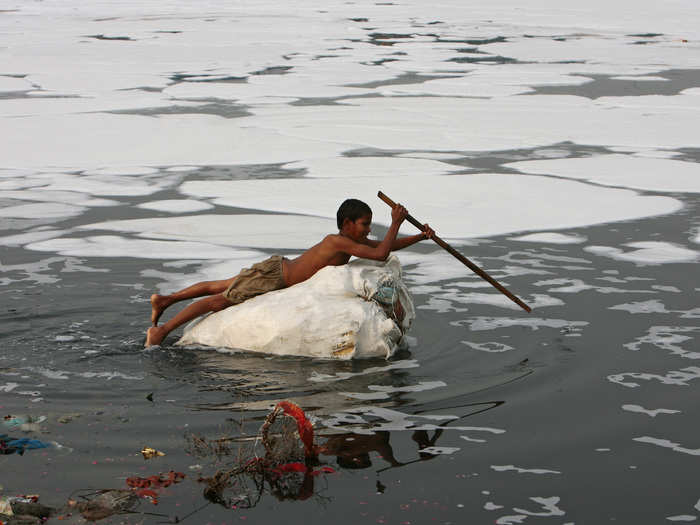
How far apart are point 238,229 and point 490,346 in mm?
3422

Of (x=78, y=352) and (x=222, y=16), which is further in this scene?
(x=222, y=16)

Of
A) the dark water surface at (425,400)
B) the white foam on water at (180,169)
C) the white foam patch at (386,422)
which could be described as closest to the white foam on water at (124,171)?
the white foam on water at (180,169)

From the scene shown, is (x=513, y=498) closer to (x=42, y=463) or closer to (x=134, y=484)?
(x=134, y=484)

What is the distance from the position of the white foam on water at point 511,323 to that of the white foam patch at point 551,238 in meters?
2.02

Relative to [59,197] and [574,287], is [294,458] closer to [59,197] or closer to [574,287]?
[574,287]

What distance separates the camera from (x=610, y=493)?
4.04 meters

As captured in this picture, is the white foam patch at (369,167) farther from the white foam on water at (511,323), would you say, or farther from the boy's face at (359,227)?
the boy's face at (359,227)

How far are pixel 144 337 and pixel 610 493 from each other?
122 inches

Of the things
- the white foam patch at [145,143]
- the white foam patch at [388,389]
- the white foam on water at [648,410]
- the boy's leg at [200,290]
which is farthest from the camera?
the white foam patch at [145,143]

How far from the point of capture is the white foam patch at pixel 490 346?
19.2 ft

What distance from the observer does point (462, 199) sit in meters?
9.87

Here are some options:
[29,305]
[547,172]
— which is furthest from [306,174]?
[29,305]

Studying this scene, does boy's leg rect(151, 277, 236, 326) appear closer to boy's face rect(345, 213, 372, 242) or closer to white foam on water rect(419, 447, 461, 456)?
boy's face rect(345, 213, 372, 242)

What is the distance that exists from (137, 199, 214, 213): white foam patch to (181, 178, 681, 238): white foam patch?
0.67 feet
